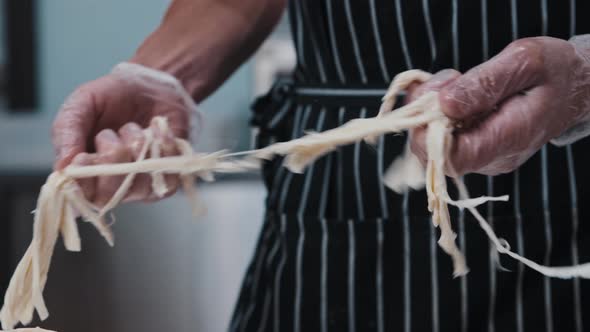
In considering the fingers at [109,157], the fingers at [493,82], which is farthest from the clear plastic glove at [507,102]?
the fingers at [109,157]

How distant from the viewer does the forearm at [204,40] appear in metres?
1.00

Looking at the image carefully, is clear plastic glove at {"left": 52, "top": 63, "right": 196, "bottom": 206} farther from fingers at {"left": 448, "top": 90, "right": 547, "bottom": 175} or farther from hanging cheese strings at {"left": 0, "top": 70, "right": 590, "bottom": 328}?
fingers at {"left": 448, "top": 90, "right": 547, "bottom": 175}

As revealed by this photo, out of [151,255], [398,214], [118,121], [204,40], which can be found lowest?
[151,255]

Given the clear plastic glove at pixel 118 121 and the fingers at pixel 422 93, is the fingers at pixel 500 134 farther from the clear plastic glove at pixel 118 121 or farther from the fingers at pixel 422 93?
the clear plastic glove at pixel 118 121

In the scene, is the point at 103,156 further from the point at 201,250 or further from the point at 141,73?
the point at 201,250

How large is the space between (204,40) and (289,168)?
436 mm

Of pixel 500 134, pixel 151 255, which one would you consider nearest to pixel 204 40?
pixel 500 134

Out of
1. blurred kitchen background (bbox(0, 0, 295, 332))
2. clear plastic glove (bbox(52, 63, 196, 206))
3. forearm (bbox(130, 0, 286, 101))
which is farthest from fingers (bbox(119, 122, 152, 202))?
blurred kitchen background (bbox(0, 0, 295, 332))

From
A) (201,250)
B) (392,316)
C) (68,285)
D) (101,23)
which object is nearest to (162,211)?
(201,250)

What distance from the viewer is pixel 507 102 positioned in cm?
59

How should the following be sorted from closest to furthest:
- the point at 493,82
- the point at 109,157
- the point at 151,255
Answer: the point at 493,82
the point at 109,157
the point at 151,255

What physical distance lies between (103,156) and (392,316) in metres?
0.35

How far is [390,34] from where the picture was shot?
0.87 m

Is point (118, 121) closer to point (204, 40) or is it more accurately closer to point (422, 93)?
point (204, 40)
